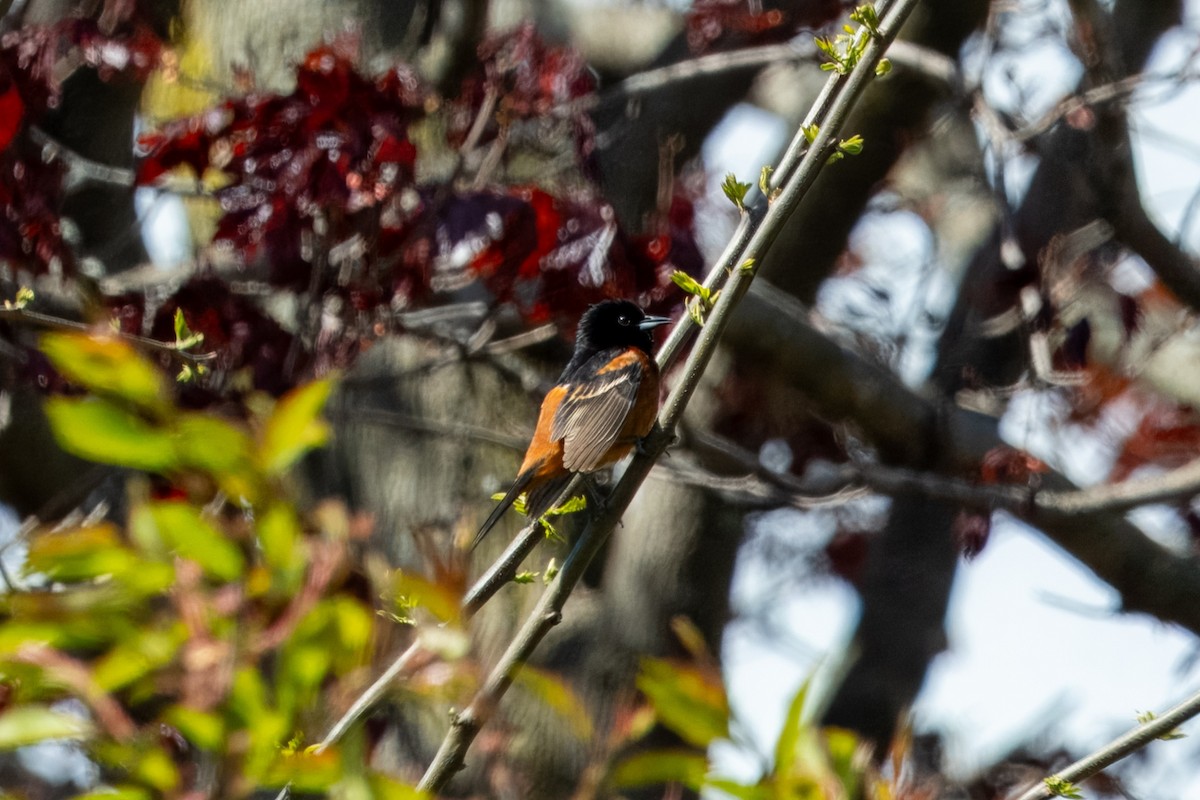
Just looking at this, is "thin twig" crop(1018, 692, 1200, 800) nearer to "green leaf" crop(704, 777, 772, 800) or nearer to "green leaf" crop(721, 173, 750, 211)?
"green leaf" crop(704, 777, 772, 800)

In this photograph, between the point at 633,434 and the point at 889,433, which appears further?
the point at 889,433

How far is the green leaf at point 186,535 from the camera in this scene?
129 centimetres

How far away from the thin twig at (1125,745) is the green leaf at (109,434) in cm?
140

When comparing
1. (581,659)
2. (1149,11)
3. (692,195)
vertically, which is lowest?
(581,659)

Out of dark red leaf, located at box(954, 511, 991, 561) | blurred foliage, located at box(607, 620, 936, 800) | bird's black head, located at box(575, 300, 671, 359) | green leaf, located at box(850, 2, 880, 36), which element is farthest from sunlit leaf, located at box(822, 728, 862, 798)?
dark red leaf, located at box(954, 511, 991, 561)

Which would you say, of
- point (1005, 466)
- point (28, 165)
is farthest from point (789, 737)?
point (28, 165)

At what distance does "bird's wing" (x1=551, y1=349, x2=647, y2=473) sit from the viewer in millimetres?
3873

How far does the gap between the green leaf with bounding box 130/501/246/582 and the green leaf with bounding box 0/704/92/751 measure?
7.8 inches

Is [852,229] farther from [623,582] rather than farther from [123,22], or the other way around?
[123,22]

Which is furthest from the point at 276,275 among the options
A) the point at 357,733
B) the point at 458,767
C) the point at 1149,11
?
the point at 1149,11

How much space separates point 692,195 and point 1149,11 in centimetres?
236

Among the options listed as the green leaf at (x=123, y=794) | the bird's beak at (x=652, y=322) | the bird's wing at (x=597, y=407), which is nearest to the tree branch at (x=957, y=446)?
the bird's beak at (x=652, y=322)

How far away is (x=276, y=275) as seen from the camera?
4602 mm

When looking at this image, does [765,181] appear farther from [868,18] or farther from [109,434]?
[109,434]
